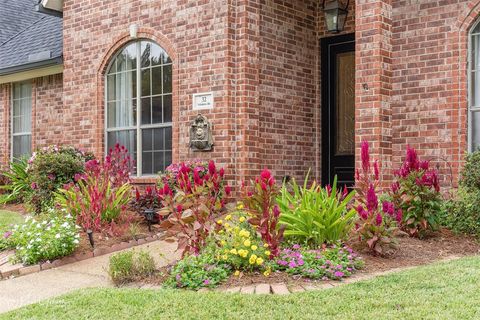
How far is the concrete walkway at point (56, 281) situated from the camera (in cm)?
618

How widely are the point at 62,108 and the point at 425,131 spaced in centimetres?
821

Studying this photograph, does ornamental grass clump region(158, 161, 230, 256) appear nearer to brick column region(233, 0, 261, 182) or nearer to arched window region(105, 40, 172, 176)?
brick column region(233, 0, 261, 182)

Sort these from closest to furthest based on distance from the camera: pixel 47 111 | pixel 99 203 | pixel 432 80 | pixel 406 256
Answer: pixel 406 256, pixel 99 203, pixel 432 80, pixel 47 111

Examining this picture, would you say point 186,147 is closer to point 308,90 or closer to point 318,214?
point 308,90

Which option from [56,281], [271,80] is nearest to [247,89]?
[271,80]

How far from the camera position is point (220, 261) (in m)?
6.11

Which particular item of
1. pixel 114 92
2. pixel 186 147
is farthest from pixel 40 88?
pixel 186 147

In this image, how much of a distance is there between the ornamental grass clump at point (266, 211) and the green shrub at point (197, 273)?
0.49 m

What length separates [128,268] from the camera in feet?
21.0

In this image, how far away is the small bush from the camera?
635cm

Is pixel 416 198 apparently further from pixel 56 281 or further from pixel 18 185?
pixel 18 185

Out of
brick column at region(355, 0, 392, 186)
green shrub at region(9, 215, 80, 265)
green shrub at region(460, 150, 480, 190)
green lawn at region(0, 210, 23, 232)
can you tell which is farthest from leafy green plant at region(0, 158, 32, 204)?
green shrub at region(460, 150, 480, 190)

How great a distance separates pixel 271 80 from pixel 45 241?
4.68m

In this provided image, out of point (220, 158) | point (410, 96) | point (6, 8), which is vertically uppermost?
point (6, 8)
